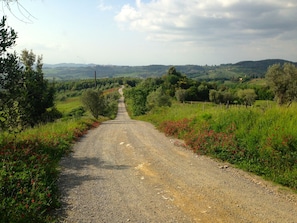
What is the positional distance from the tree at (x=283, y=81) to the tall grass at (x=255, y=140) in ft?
69.0

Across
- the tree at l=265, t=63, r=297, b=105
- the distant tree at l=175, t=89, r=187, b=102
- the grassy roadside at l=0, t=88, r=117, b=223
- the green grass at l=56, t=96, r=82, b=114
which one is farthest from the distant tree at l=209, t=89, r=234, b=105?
the grassy roadside at l=0, t=88, r=117, b=223

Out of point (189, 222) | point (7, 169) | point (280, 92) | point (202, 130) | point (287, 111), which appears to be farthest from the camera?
point (280, 92)

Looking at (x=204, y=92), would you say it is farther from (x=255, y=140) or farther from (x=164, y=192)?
(x=164, y=192)

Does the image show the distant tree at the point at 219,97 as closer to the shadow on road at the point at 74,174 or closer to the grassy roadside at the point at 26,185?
the shadow on road at the point at 74,174

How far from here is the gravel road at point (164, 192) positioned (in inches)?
236

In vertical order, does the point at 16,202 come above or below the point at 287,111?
below

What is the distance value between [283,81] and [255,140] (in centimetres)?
2590

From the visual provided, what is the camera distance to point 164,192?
7.27m

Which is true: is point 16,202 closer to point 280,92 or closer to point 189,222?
point 189,222

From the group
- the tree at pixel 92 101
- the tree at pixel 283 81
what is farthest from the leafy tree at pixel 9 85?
the tree at pixel 92 101

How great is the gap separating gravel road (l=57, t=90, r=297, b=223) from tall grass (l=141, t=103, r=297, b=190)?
1.94 feet

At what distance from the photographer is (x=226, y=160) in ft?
33.9

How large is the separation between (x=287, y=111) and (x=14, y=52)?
12.0 meters

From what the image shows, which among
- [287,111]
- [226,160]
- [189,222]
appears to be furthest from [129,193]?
[287,111]
